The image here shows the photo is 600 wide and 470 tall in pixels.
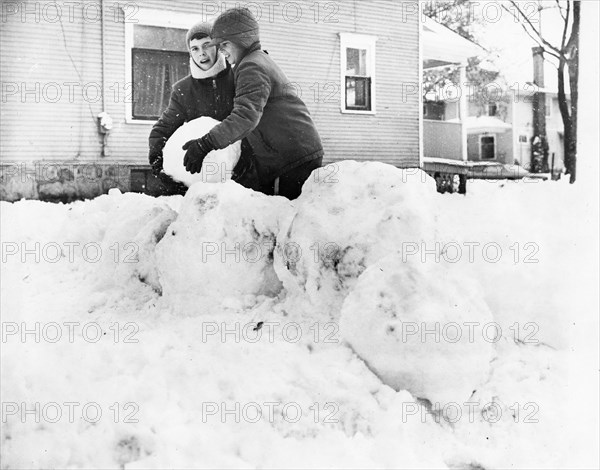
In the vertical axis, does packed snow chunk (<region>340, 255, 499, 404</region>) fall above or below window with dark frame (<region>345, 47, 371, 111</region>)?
below

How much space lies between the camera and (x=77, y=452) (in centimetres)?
204

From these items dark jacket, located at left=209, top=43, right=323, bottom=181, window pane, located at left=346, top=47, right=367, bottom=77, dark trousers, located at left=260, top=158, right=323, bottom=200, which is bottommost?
dark trousers, located at left=260, top=158, right=323, bottom=200

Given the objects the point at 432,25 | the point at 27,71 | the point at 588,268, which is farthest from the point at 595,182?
the point at 27,71

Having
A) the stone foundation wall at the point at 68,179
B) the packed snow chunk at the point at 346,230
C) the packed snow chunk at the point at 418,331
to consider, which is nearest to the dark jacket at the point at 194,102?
the stone foundation wall at the point at 68,179

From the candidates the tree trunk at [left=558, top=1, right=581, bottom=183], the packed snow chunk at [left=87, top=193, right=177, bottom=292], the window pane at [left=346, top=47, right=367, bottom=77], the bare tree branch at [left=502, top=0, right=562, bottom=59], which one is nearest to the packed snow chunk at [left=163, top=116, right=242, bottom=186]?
the packed snow chunk at [left=87, top=193, right=177, bottom=292]

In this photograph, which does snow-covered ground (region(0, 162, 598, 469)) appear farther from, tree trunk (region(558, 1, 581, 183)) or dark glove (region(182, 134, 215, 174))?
tree trunk (region(558, 1, 581, 183))

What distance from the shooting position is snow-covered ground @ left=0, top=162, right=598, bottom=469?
2154 mm

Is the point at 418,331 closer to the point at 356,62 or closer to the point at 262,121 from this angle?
the point at 262,121

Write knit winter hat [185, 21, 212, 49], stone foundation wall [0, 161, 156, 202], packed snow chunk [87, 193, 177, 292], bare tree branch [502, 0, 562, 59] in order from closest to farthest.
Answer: packed snow chunk [87, 193, 177, 292] < knit winter hat [185, 21, 212, 49] < bare tree branch [502, 0, 562, 59] < stone foundation wall [0, 161, 156, 202]

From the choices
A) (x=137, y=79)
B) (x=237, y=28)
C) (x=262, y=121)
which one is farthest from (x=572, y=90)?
(x=137, y=79)

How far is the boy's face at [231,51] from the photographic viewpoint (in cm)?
344

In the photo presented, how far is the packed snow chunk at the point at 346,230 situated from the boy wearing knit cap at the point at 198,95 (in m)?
0.83

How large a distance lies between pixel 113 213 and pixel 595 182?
2994 mm

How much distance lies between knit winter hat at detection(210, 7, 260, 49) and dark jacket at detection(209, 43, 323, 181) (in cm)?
7
